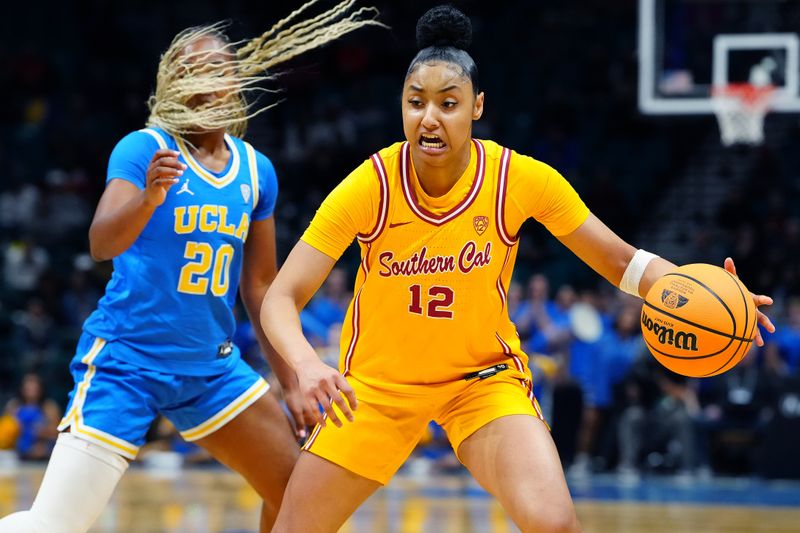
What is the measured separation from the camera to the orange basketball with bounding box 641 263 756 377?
13.0ft

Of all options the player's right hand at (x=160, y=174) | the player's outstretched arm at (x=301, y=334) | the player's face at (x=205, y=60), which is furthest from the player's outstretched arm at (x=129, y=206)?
the player's outstretched arm at (x=301, y=334)

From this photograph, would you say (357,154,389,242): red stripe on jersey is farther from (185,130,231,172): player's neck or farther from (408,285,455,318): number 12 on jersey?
(185,130,231,172): player's neck

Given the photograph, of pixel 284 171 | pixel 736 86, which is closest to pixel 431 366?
pixel 736 86

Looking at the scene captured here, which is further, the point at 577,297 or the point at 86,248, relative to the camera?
the point at 86,248

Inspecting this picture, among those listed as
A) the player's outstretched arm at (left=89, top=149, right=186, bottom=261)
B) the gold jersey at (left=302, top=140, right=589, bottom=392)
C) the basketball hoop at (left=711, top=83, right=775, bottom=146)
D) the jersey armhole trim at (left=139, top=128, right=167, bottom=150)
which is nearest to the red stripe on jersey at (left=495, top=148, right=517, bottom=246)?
the gold jersey at (left=302, top=140, right=589, bottom=392)

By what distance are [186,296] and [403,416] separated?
0.97m

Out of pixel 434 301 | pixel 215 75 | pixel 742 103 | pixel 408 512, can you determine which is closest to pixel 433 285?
pixel 434 301

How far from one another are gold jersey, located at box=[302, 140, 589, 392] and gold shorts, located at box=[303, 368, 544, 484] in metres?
0.05

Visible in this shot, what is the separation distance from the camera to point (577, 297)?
511 inches

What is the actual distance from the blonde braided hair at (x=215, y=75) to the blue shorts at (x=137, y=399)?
924 mm

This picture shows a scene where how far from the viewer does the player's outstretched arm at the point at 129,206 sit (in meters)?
4.04

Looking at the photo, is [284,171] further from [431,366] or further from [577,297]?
[431,366]

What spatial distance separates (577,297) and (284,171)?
6.27 meters

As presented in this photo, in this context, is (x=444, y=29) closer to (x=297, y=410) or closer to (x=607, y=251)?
(x=607, y=251)
